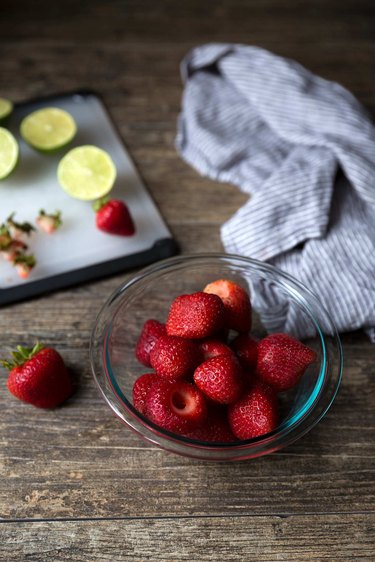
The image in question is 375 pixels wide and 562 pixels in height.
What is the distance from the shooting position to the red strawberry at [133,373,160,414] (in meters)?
0.91

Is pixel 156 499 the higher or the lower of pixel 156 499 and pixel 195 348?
the lower

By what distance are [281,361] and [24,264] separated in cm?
49

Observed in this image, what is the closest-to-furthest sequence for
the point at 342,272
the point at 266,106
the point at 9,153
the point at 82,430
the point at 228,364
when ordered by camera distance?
the point at 228,364 → the point at 82,430 → the point at 342,272 → the point at 9,153 → the point at 266,106

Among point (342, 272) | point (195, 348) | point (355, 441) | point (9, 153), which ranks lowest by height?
point (355, 441)

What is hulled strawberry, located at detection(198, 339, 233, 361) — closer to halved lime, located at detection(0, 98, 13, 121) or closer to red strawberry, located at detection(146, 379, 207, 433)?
red strawberry, located at detection(146, 379, 207, 433)

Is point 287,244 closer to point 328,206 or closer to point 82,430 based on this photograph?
point 328,206

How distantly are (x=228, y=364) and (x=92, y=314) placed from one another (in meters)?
0.34

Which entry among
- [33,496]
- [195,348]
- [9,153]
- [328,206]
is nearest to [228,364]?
[195,348]

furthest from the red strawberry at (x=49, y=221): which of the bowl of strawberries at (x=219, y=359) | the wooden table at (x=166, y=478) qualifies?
the bowl of strawberries at (x=219, y=359)

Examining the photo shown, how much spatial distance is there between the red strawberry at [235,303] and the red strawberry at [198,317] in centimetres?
5

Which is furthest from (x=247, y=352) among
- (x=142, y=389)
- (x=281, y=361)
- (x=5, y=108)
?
(x=5, y=108)

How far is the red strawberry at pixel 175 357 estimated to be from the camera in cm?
90

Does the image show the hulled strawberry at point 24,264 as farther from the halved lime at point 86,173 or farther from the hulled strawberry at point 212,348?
→ the hulled strawberry at point 212,348

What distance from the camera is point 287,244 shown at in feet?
3.83
